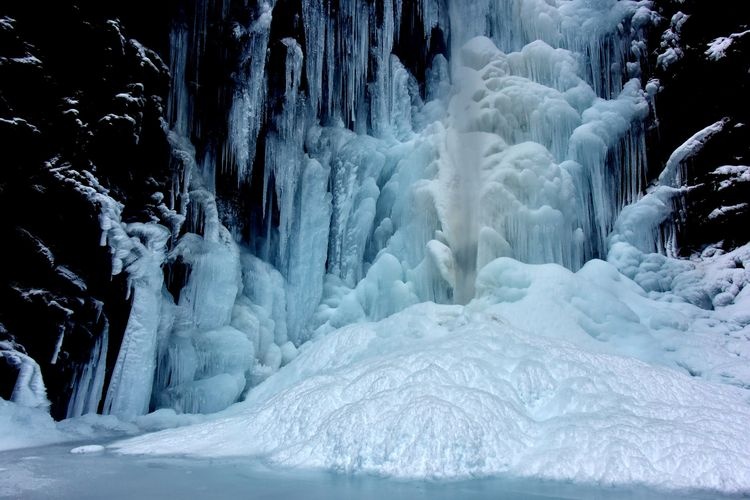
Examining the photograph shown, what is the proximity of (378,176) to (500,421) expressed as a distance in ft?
33.0

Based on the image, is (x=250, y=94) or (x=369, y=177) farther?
(x=369, y=177)

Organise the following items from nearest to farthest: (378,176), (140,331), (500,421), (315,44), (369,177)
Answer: (500,421), (140,331), (315,44), (369,177), (378,176)

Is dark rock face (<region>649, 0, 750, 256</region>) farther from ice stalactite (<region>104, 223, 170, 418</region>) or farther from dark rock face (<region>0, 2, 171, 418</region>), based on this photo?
dark rock face (<region>0, 2, 171, 418</region>)

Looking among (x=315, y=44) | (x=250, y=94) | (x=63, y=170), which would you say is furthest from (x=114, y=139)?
(x=315, y=44)

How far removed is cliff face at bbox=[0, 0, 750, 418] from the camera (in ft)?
31.3

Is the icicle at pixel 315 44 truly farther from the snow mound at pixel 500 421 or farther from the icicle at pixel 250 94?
the snow mound at pixel 500 421

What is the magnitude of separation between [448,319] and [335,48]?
8740 millimetres

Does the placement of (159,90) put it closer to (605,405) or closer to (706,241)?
(605,405)

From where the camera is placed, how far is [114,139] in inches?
425

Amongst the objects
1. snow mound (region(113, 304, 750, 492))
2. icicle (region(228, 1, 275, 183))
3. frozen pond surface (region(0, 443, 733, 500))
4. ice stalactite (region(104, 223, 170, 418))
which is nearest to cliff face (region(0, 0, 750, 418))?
icicle (region(228, 1, 275, 183))

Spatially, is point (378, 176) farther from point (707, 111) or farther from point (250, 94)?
point (707, 111)

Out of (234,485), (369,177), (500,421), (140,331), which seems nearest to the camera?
(234,485)

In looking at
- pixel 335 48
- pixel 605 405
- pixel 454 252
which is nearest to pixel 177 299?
pixel 454 252

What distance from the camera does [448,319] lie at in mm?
10641
